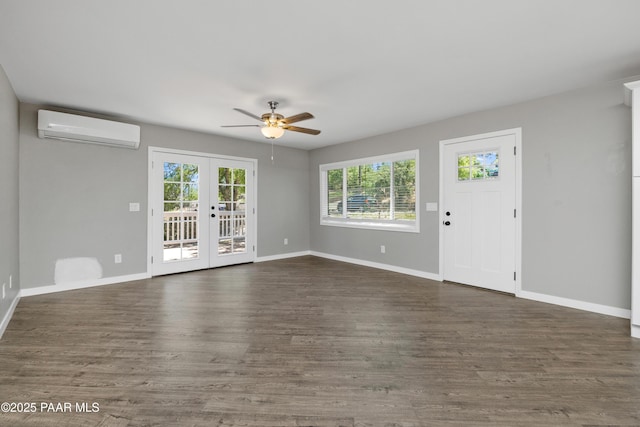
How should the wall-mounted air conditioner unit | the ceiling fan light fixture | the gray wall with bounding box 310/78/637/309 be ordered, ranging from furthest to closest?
the wall-mounted air conditioner unit → the ceiling fan light fixture → the gray wall with bounding box 310/78/637/309

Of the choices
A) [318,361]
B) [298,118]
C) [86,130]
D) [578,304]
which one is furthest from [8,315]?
[578,304]

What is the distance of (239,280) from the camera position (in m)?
4.58

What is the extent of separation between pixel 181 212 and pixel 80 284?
1.64m

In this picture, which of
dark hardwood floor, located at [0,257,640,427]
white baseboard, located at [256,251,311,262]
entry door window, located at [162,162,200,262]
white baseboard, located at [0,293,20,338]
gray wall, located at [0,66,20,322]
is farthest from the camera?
white baseboard, located at [256,251,311,262]

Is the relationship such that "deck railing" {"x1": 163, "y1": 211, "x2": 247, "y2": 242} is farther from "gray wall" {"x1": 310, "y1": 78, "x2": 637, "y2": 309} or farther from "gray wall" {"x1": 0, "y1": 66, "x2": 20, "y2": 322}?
"gray wall" {"x1": 310, "y1": 78, "x2": 637, "y2": 309}

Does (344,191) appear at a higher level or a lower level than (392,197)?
higher

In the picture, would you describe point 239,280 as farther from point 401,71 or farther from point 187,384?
point 401,71

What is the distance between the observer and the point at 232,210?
563cm

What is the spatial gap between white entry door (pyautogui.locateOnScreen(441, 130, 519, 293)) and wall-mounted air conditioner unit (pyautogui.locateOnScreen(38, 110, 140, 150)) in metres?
4.49

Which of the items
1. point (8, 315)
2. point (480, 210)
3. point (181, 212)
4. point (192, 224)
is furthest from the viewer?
point (192, 224)

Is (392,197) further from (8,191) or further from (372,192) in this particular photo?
(8,191)

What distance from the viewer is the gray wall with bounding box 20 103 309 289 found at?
12.4 ft

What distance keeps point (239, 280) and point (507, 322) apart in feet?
Result: 11.3

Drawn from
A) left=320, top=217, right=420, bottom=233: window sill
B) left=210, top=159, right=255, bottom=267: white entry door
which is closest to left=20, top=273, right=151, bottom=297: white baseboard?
left=210, top=159, right=255, bottom=267: white entry door
